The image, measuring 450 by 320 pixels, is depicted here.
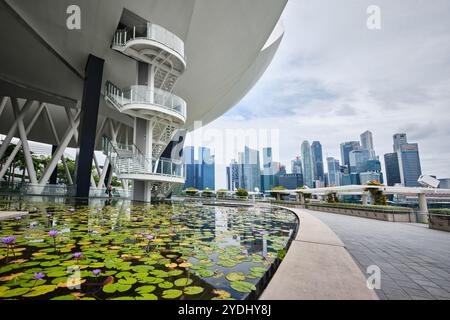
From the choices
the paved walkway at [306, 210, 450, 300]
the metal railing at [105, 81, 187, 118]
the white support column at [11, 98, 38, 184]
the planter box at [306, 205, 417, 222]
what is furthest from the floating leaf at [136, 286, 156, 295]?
the white support column at [11, 98, 38, 184]

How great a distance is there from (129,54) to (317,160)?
10541 centimetres

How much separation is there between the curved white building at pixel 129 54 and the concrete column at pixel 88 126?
0.16ft

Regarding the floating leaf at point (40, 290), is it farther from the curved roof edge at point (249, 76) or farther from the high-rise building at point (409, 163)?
the high-rise building at point (409, 163)

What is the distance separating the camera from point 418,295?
1781 millimetres

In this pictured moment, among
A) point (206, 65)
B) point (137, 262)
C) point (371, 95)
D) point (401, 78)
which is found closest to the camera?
point (137, 262)

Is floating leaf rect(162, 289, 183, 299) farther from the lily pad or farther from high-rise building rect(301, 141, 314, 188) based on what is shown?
high-rise building rect(301, 141, 314, 188)

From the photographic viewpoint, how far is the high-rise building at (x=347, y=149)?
62331 mm

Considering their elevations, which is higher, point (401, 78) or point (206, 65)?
point (206, 65)

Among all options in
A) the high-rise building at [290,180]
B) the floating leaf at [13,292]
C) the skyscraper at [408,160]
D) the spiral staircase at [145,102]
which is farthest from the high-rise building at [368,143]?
the floating leaf at [13,292]

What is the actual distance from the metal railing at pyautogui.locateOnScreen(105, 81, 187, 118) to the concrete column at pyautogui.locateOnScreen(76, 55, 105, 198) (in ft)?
3.67

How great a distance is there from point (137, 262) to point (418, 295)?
8.89ft

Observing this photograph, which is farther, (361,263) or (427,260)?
(427,260)
